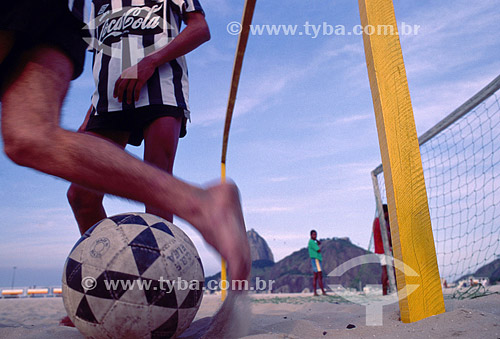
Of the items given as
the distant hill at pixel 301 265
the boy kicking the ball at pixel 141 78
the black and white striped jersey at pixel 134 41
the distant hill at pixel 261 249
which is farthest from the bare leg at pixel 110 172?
the distant hill at pixel 261 249

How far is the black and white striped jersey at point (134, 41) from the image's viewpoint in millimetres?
2182

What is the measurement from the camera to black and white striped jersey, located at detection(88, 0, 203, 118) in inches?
85.9

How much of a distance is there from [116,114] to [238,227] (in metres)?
1.36

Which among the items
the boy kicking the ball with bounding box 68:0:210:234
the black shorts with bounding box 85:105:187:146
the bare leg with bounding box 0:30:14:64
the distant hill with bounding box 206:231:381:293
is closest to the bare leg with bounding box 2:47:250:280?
the bare leg with bounding box 0:30:14:64

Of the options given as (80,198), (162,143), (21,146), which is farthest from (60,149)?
(80,198)

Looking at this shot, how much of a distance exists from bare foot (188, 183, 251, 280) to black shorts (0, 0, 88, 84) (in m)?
0.81

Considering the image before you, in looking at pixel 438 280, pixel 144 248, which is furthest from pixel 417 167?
pixel 144 248

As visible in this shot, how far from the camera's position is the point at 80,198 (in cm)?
207

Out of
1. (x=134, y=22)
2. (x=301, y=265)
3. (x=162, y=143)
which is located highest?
(x=134, y=22)

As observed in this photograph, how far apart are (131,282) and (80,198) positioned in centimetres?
101

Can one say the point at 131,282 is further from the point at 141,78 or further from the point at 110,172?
the point at 141,78

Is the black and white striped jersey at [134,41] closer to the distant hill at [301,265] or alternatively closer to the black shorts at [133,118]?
the black shorts at [133,118]

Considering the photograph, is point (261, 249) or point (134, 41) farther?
point (261, 249)

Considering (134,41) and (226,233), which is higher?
(134,41)
